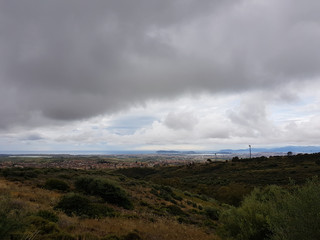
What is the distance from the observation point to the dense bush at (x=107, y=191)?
1642 centimetres

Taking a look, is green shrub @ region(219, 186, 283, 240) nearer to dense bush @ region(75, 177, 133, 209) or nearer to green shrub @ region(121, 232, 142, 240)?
green shrub @ region(121, 232, 142, 240)

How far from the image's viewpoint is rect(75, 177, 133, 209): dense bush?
1642 cm

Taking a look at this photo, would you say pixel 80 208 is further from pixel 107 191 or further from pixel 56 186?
pixel 56 186

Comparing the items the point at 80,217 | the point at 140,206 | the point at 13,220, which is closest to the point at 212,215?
the point at 140,206

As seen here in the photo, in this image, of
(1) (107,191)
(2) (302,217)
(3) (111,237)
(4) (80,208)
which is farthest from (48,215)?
(2) (302,217)

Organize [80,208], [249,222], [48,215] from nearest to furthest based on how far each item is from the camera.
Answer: [249,222] < [48,215] < [80,208]

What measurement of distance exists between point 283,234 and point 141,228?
6.89 meters

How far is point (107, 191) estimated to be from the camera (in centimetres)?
1675

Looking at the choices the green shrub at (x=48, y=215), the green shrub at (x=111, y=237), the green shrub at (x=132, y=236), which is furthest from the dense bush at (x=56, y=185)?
the green shrub at (x=111, y=237)

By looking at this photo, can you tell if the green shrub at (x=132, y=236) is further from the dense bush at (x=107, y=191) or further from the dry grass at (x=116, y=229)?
the dense bush at (x=107, y=191)

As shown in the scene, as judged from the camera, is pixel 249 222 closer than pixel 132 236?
Yes

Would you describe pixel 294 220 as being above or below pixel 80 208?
above

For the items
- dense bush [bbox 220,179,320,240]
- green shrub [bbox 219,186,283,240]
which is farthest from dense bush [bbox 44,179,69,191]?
dense bush [bbox 220,179,320,240]

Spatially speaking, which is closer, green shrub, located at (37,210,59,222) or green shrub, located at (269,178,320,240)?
green shrub, located at (269,178,320,240)
